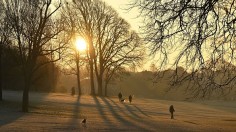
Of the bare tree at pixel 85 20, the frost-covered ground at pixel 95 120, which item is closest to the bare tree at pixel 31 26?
the frost-covered ground at pixel 95 120

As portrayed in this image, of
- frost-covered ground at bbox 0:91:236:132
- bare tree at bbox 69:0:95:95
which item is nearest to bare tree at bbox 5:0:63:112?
frost-covered ground at bbox 0:91:236:132

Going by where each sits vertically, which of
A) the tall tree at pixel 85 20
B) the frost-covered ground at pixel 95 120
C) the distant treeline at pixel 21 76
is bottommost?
the frost-covered ground at pixel 95 120

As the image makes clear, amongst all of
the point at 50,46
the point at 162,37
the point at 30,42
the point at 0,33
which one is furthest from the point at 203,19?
the point at 0,33

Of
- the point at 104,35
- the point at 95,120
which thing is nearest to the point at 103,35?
the point at 104,35

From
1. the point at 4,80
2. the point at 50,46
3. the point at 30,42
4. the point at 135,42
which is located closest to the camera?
the point at 30,42

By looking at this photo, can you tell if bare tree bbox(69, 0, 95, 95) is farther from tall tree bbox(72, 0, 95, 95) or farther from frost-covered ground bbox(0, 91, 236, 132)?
frost-covered ground bbox(0, 91, 236, 132)

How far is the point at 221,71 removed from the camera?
15773 millimetres

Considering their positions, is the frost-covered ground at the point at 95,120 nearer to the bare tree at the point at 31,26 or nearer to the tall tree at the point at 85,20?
the bare tree at the point at 31,26

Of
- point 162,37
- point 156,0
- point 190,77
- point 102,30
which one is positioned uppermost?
point 102,30

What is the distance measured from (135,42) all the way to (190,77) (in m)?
51.4

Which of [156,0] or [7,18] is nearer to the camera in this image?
[156,0]

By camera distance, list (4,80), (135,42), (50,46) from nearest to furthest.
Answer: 1. (50,46)
2. (135,42)
3. (4,80)

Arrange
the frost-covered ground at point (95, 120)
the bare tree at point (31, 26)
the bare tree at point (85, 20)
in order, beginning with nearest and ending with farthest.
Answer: the frost-covered ground at point (95, 120)
the bare tree at point (31, 26)
the bare tree at point (85, 20)

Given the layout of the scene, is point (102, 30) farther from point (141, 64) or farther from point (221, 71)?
point (221, 71)
